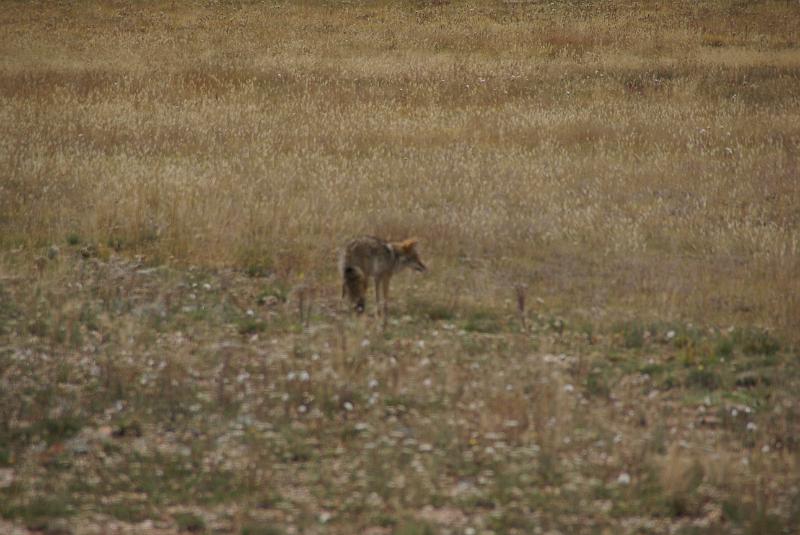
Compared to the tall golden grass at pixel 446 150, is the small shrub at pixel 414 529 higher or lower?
lower

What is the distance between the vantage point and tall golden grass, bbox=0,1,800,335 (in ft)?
38.7

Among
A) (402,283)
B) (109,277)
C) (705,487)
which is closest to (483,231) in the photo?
(402,283)

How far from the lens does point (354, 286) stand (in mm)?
9883

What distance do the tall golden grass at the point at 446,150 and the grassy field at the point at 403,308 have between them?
0.07 meters

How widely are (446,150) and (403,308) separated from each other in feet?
25.3

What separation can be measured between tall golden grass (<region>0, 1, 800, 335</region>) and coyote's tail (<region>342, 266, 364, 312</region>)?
34.6 inches

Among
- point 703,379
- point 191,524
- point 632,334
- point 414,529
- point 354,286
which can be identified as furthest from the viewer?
point 354,286

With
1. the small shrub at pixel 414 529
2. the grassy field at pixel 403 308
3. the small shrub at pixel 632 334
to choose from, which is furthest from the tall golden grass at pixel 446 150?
the small shrub at pixel 414 529

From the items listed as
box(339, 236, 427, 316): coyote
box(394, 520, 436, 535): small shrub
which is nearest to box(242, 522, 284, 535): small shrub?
box(394, 520, 436, 535): small shrub

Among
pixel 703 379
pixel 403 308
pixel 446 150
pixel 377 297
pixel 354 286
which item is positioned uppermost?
pixel 446 150

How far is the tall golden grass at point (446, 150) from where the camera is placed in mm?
11789

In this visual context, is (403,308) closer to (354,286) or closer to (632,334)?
(354,286)

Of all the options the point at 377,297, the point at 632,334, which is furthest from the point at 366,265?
the point at 632,334

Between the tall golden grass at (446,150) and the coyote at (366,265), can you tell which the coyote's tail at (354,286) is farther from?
the tall golden grass at (446,150)
